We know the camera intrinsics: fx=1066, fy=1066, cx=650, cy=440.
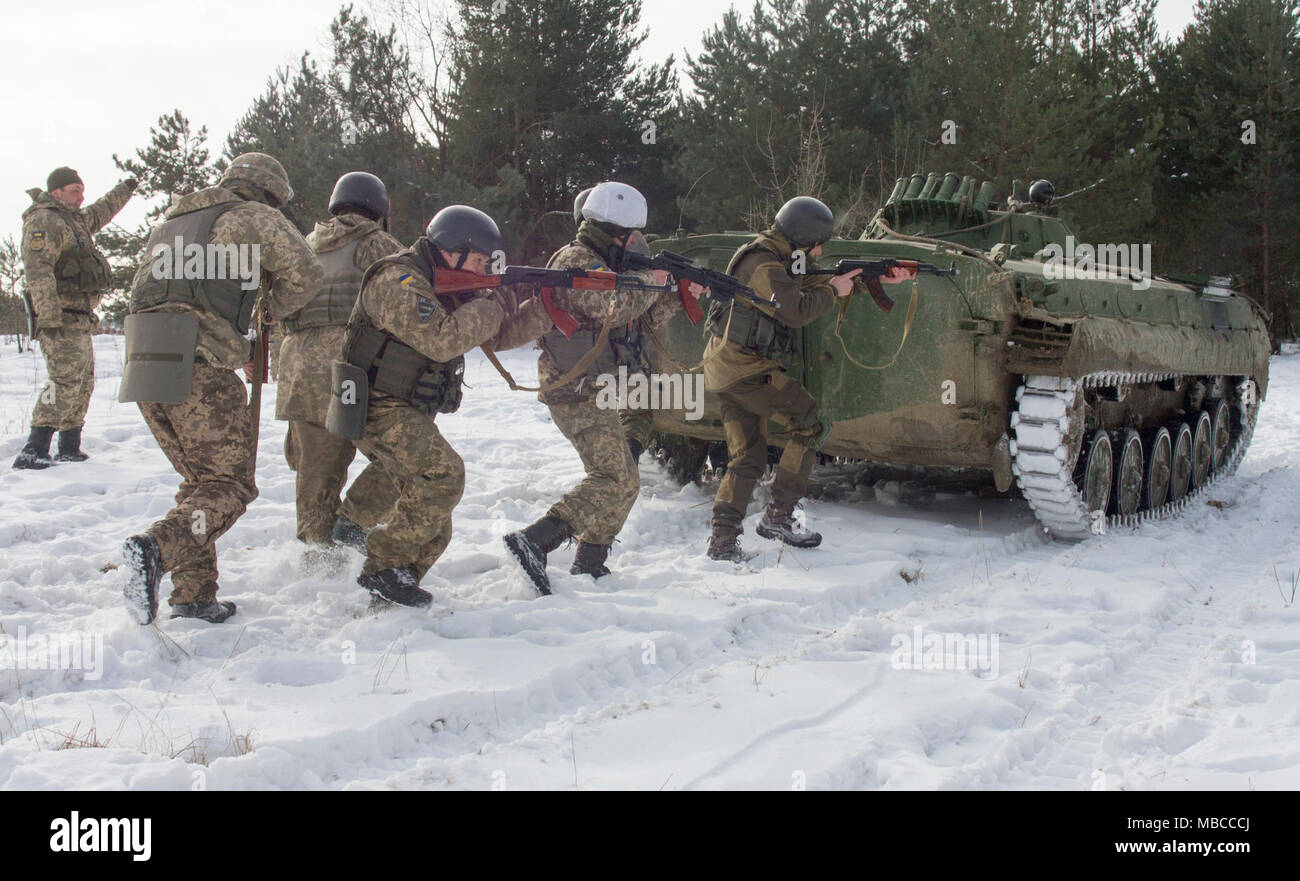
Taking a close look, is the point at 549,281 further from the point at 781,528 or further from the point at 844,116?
the point at 844,116

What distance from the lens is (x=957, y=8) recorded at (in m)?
21.6

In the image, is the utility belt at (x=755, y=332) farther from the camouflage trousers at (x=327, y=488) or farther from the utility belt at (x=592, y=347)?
the camouflage trousers at (x=327, y=488)

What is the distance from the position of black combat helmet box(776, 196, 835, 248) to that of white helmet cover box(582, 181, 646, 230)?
962 mm

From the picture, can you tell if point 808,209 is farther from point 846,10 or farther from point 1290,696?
point 846,10

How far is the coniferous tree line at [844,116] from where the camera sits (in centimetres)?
2009

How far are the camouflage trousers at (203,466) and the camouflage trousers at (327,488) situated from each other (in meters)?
0.91

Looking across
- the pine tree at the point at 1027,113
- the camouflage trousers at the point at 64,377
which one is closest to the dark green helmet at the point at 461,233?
the camouflage trousers at the point at 64,377

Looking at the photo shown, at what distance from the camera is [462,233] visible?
4375 millimetres

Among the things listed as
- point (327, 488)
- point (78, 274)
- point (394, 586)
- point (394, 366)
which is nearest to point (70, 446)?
point (78, 274)

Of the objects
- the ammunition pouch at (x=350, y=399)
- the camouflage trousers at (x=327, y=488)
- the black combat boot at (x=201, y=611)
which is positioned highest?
the ammunition pouch at (x=350, y=399)

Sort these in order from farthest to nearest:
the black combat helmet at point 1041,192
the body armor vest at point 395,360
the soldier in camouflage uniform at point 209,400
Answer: the black combat helmet at point 1041,192 → the body armor vest at point 395,360 → the soldier in camouflage uniform at point 209,400

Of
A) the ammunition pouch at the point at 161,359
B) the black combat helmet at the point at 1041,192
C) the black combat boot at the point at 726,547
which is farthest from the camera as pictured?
the black combat helmet at the point at 1041,192
